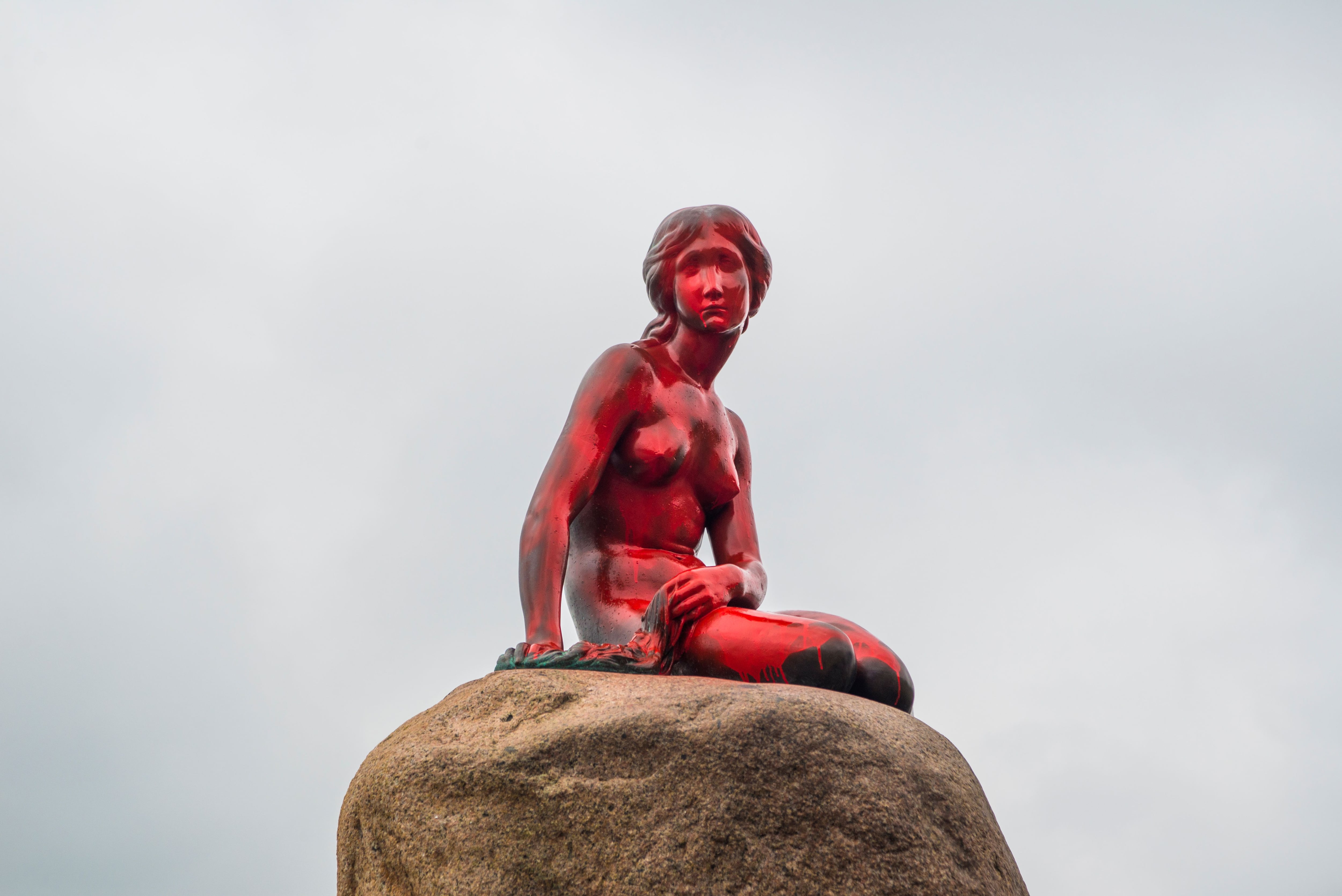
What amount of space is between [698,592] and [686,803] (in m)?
0.93

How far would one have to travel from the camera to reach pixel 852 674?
3863mm

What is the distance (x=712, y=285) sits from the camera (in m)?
4.54

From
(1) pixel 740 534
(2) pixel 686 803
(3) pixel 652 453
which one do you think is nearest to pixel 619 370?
(3) pixel 652 453

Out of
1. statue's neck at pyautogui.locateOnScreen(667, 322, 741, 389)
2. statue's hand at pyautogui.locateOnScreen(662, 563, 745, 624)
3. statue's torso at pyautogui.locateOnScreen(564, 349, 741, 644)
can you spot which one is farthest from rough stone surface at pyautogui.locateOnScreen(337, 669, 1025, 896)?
statue's neck at pyautogui.locateOnScreen(667, 322, 741, 389)

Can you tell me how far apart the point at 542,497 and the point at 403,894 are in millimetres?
1334

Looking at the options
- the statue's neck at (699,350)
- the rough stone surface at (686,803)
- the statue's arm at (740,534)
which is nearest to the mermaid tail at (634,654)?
the rough stone surface at (686,803)

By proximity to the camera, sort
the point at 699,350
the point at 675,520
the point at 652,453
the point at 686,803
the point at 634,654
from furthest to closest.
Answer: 1. the point at 699,350
2. the point at 675,520
3. the point at 652,453
4. the point at 634,654
5. the point at 686,803

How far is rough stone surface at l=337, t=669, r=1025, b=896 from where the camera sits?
3.16m

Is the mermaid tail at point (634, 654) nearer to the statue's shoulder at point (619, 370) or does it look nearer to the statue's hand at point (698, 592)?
the statue's hand at point (698, 592)

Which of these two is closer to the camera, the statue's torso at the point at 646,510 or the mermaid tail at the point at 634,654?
the mermaid tail at the point at 634,654

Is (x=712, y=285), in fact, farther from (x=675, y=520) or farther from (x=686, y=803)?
(x=686, y=803)

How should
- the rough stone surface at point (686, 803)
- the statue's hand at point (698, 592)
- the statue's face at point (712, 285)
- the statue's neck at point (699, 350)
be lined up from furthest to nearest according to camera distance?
the statue's neck at point (699, 350) → the statue's face at point (712, 285) → the statue's hand at point (698, 592) → the rough stone surface at point (686, 803)

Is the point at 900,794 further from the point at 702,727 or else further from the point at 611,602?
the point at 611,602

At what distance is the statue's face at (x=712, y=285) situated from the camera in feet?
14.9
